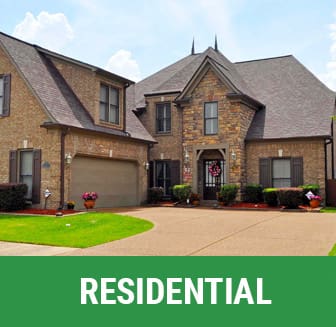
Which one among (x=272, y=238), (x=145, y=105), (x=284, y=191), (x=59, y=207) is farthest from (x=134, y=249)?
(x=145, y=105)

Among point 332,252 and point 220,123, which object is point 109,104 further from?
point 332,252

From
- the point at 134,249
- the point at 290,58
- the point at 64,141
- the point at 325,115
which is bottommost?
the point at 134,249

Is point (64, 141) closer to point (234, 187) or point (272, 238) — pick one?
point (234, 187)

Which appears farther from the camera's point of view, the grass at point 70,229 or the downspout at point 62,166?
the downspout at point 62,166

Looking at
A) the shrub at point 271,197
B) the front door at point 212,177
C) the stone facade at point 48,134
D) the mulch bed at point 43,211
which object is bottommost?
the mulch bed at point 43,211

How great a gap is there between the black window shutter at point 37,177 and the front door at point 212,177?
29.5 ft

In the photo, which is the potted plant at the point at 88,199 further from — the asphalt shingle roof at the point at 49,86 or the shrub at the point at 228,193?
the shrub at the point at 228,193

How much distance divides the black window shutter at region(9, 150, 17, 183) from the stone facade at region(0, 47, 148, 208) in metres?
0.20

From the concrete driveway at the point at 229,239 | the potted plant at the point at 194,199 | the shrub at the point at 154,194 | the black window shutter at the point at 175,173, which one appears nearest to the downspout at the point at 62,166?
the concrete driveway at the point at 229,239

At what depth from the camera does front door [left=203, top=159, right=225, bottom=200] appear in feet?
77.7

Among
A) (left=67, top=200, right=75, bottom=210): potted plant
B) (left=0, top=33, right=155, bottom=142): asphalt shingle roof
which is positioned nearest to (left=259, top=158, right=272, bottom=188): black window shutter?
(left=0, top=33, right=155, bottom=142): asphalt shingle roof

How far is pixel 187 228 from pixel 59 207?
22.4ft

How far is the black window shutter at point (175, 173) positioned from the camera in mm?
24359

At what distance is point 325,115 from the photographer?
884 inches
